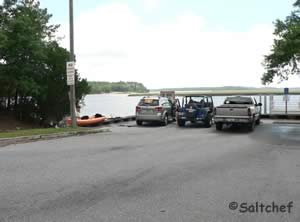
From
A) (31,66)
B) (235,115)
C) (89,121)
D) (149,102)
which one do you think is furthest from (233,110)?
(31,66)

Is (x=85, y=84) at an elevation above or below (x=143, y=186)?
above

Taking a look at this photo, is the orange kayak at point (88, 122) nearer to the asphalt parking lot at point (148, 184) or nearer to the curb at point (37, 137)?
the curb at point (37, 137)

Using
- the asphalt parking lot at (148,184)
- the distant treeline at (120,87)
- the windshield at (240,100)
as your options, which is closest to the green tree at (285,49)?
the windshield at (240,100)

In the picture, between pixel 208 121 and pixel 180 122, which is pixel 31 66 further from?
pixel 208 121

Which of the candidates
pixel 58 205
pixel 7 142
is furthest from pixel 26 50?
pixel 58 205

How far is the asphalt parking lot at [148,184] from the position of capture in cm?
505

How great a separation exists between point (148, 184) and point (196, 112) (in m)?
14.6

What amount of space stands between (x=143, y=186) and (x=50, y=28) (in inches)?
1032

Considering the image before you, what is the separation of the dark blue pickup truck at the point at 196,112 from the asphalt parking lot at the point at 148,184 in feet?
31.3

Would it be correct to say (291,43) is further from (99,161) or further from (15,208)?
(15,208)

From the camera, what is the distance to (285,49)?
22.2 metres

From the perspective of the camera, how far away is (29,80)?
2244cm

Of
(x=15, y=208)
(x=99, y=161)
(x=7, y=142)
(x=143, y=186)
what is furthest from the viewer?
(x=7, y=142)

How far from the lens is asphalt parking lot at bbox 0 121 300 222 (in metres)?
5.05
